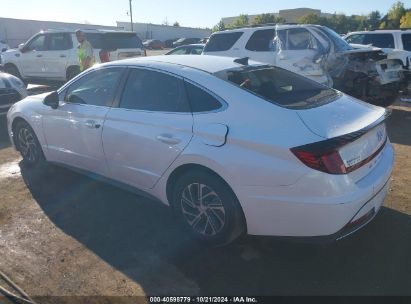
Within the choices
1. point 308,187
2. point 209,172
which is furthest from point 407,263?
point 209,172

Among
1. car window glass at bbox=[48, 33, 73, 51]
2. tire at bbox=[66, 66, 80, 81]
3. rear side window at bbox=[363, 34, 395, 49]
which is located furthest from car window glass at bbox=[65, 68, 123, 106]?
rear side window at bbox=[363, 34, 395, 49]

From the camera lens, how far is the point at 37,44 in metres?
12.8

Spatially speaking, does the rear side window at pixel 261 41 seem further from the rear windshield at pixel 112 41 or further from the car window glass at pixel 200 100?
the car window glass at pixel 200 100

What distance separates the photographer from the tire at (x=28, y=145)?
17.7 ft

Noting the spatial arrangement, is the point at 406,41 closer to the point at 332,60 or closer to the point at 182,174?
the point at 332,60

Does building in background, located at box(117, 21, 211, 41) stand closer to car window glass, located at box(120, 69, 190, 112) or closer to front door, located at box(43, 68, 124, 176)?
front door, located at box(43, 68, 124, 176)

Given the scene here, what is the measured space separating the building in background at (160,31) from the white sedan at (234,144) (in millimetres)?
70572

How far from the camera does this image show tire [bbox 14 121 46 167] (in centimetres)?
539

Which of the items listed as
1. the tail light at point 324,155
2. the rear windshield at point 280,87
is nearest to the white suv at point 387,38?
the rear windshield at point 280,87

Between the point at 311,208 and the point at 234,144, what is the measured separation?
752mm

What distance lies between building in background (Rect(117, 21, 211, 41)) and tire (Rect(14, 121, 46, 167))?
6894cm

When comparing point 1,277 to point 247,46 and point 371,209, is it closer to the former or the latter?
point 371,209

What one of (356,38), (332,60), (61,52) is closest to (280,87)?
(332,60)

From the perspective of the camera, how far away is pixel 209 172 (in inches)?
132
